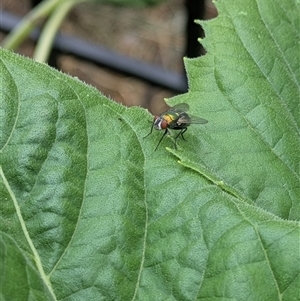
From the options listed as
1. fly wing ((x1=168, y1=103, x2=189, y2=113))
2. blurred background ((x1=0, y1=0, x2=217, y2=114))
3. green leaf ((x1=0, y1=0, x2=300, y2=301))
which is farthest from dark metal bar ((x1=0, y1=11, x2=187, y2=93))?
green leaf ((x1=0, y1=0, x2=300, y2=301))

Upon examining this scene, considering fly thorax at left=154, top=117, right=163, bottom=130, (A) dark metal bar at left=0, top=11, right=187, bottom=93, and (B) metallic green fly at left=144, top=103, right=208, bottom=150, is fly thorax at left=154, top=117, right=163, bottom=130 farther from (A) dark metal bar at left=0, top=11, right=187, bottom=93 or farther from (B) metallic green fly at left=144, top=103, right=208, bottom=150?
(A) dark metal bar at left=0, top=11, right=187, bottom=93

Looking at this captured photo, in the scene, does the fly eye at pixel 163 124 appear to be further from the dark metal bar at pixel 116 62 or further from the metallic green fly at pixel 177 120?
the dark metal bar at pixel 116 62

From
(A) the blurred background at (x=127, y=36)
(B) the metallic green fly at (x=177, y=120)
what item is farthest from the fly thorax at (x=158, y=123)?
(A) the blurred background at (x=127, y=36)

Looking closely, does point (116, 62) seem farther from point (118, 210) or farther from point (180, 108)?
point (118, 210)

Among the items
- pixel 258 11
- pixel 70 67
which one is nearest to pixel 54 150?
pixel 258 11

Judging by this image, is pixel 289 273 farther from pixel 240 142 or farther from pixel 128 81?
pixel 128 81

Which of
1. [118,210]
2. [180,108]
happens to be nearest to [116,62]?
[180,108]

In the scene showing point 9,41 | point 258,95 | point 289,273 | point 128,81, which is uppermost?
point 258,95

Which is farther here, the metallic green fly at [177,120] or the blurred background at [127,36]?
the blurred background at [127,36]
